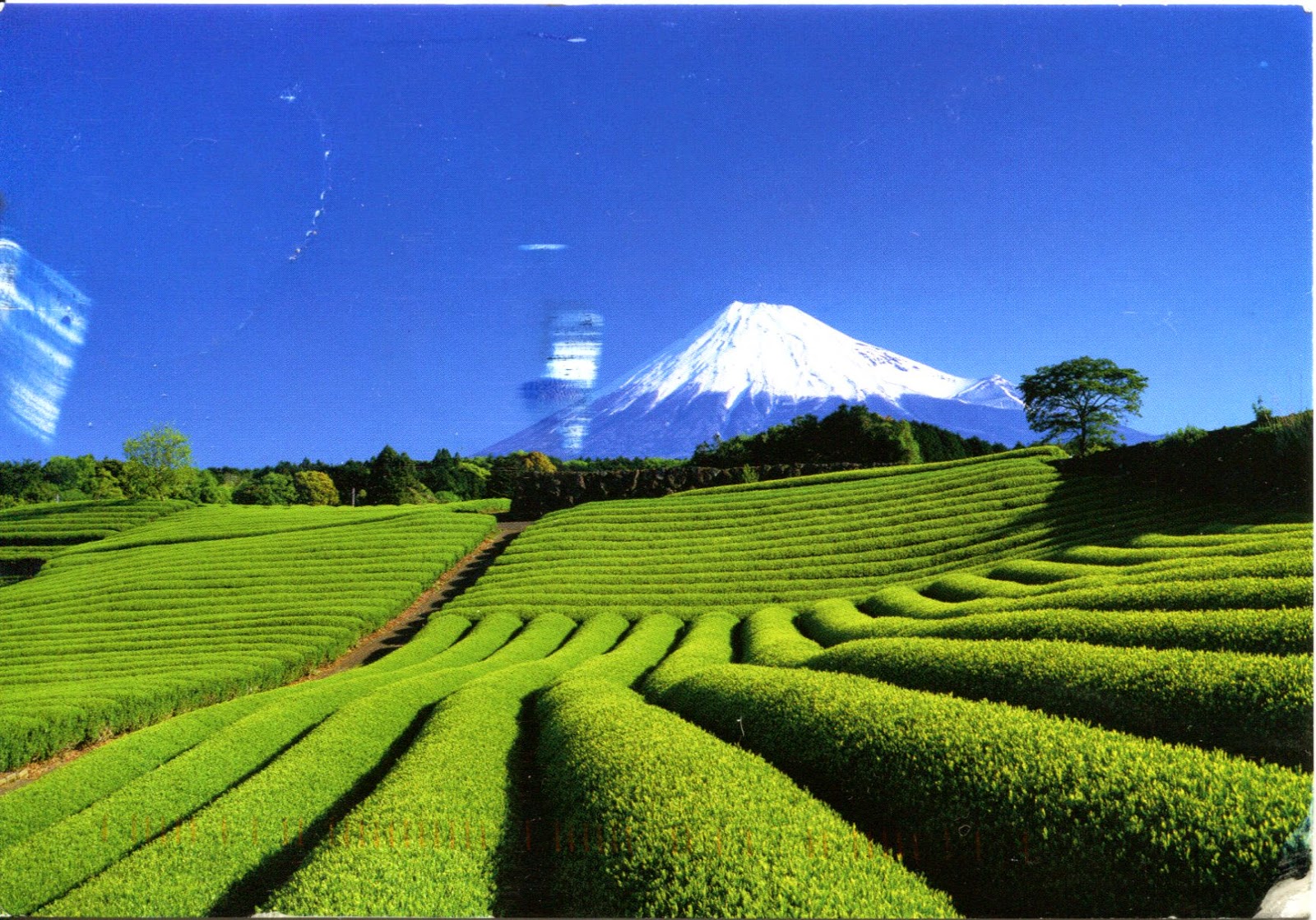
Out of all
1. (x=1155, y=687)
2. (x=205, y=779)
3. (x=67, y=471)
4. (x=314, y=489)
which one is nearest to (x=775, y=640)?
(x=1155, y=687)

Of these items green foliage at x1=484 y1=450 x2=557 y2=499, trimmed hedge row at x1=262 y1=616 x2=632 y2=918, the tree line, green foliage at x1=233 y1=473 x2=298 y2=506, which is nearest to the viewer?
trimmed hedge row at x1=262 y1=616 x2=632 y2=918

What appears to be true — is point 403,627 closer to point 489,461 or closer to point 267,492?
point 267,492

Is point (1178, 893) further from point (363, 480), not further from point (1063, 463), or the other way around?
point (363, 480)

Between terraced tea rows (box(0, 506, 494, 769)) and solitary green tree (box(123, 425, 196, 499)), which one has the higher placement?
solitary green tree (box(123, 425, 196, 499))

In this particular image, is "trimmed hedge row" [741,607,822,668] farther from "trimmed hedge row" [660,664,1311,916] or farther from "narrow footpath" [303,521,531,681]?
"narrow footpath" [303,521,531,681]

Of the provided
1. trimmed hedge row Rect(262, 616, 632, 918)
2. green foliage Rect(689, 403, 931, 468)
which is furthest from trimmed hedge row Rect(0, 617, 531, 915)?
green foliage Rect(689, 403, 931, 468)

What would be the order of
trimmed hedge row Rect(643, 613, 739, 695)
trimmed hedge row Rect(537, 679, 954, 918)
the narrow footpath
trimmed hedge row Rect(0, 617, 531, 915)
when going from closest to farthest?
trimmed hedge row Rect(537, 679, 954, 918)
trimmed hedge row Rect(0, 617, 531, 915)
trimmed hedge row Rect(643, 613, 739, 695)
the narrow footpath

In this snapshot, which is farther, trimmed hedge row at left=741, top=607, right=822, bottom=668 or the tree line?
the tree line
